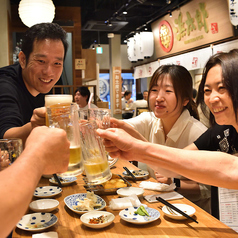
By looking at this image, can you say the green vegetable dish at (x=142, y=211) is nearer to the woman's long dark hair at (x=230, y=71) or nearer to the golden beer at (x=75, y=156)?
the golden beer at (x=75, y=156)

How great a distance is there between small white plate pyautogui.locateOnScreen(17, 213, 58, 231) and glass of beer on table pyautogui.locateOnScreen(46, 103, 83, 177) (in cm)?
51

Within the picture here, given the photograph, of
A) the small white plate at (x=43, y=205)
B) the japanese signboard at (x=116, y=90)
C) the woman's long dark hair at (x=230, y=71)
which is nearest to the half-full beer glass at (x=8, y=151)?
the small white plate at (x=43, y=205)

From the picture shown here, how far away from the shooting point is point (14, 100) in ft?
6.47

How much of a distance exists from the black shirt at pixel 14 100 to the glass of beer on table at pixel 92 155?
798 millimetres

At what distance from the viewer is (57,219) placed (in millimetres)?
1426

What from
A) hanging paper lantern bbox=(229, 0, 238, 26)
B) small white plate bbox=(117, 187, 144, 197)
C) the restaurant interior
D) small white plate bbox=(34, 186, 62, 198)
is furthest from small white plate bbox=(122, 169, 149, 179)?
hanging paper lantern bbox=(229, 0, 238, 26)

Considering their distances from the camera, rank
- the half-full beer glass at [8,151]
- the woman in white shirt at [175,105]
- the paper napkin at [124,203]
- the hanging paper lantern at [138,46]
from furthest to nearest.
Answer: the hanging paper lantern at [138,46], the woman in white shirt at [175,105], the paper napkin at [124,203], the half-full beer glass at [8,151]

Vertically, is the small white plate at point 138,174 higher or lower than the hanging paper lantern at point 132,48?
lower

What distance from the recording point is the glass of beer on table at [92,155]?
3.65 feet

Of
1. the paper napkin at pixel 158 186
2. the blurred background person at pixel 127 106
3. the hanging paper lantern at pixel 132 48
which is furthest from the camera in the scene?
the blurred background person at pixel 127 106

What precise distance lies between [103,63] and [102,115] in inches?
530

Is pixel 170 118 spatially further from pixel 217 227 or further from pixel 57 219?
pixel 57 219

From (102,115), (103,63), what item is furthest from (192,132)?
(103,63)

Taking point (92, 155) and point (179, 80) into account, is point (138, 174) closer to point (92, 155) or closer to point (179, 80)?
point (179, 80)
